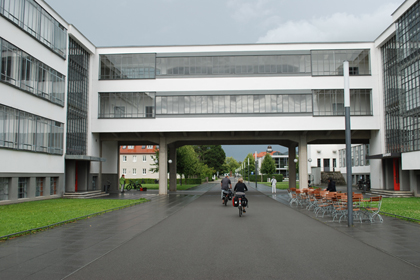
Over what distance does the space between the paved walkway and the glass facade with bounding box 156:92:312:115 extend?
71.6ft

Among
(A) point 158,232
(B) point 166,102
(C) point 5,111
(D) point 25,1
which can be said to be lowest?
(A) point 158,232

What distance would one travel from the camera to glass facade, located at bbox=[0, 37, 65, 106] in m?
21.7

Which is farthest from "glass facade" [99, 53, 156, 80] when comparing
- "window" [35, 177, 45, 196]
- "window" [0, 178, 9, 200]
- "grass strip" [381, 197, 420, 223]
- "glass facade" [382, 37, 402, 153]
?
"grass strip" [381, 197, 420, 223]

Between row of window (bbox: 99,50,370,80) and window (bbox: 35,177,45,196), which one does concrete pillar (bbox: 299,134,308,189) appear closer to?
row of window (bbox: 99,50,370,80)

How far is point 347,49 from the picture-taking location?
114 feet

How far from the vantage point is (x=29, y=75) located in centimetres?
2469

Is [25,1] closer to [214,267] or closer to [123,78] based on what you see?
[123,78]

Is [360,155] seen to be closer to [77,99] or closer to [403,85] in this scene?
[403,85]

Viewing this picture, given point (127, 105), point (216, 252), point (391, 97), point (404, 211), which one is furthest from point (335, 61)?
point (216, 252)

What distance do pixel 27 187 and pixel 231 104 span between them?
18435 millimetres

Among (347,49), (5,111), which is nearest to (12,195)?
(5,111)

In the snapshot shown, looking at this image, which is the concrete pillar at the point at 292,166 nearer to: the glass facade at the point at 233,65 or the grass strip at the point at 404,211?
the glass facade at the point at 233,65

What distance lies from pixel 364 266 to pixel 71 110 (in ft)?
92.6

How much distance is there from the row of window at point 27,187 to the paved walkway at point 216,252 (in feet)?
35.3
